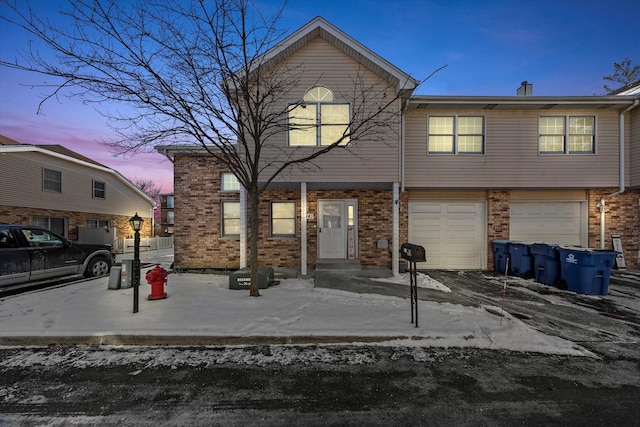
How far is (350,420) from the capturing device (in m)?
2.55

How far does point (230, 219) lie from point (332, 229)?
392 cm

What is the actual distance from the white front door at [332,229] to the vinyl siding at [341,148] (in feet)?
4.88

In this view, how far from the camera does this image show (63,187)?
15039 millimetres

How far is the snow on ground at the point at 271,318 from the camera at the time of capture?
419cm

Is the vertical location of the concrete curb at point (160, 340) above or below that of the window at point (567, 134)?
below

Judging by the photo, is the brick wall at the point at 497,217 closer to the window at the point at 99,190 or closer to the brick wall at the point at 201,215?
the brick wall at the point at 201,215

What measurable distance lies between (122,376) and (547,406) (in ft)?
15.6

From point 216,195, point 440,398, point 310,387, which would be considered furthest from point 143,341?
point 216,195

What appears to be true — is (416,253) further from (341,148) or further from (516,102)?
(516,102)

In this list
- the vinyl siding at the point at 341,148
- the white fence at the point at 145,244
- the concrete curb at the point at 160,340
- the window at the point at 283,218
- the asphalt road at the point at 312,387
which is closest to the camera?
the asphalt road at the point at 312,387

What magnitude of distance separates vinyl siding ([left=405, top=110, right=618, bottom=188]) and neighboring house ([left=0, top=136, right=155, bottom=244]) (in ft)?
58.0

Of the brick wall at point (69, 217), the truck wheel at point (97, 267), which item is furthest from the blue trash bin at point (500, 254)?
the brick wall at point (69, 217)

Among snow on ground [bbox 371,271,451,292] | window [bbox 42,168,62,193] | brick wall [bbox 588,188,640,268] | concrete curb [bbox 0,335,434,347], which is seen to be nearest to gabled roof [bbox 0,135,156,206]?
window [bbox 42,168,62,193]

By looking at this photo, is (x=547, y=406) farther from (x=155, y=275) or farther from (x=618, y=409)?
(x=155, y=275)
